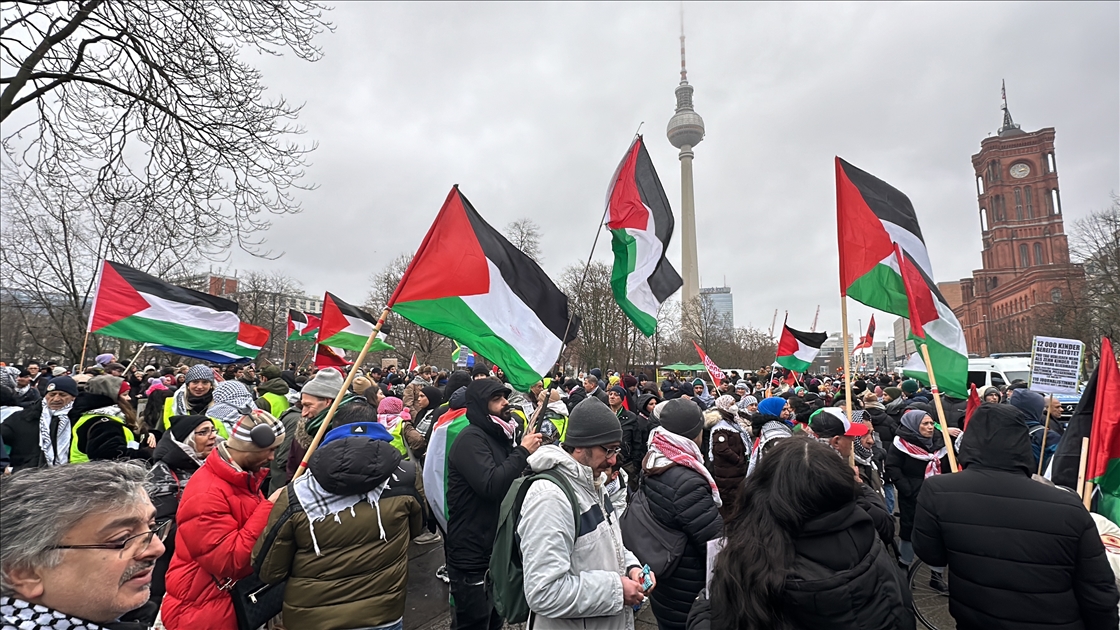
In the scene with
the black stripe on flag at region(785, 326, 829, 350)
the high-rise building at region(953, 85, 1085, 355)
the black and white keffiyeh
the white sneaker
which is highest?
the high-rise building at region(953, 85, 1085, 355)

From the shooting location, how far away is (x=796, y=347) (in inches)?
481

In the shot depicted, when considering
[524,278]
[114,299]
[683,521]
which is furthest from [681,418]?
[114,299]

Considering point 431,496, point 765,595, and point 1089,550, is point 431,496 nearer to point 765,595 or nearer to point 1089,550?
point 765,595

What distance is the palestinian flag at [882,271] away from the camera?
483 centimetres

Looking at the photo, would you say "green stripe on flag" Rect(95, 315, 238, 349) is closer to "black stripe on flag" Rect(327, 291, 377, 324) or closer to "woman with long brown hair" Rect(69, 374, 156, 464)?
"woman with long brown hair" Rect(69, 374, 156, 464)

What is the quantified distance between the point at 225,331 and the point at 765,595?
630cm

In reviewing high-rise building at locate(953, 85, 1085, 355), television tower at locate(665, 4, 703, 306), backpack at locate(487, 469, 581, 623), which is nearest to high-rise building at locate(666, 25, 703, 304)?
television tower at locate(665, 4, 703, 306)

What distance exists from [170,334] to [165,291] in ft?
1.62

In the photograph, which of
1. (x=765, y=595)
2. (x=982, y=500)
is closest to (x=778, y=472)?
(x=765, y=595)

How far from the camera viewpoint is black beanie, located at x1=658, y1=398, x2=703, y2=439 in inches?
141

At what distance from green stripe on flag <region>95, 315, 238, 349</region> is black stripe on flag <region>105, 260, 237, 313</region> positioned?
279 mm

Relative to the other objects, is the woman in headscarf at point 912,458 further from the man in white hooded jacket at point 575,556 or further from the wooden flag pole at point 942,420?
the man in white hooded jacket at point 575,556

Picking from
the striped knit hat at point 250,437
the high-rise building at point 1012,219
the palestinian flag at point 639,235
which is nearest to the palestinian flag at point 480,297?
the striped knit hat at point 250,437

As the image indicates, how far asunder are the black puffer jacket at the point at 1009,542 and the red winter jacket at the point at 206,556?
10.5 feet
